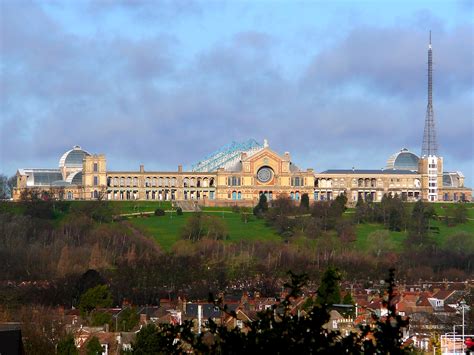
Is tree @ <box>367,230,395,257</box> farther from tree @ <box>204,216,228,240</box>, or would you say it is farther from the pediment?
the pediment

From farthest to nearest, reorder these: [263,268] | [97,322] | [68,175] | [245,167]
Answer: [68,175], [245,167], [263,268], [97,322]

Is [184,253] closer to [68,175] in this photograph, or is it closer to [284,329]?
[68,175]

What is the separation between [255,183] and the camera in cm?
18550

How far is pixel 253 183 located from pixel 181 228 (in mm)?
39404

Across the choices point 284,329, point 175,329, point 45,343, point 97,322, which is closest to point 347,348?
point 284,329

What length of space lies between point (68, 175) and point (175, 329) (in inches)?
6832

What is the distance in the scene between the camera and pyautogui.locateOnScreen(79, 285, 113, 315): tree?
86062 millimetres

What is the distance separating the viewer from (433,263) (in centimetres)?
12169

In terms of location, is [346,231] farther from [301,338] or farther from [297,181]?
[301,338]

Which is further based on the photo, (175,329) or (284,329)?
(175,329)

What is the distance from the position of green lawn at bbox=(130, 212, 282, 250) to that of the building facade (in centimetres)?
1932

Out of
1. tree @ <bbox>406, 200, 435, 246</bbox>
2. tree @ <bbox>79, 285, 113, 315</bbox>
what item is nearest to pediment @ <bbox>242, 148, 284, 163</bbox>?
tree @ <bbox>406, 200, 435, 246</bbox>

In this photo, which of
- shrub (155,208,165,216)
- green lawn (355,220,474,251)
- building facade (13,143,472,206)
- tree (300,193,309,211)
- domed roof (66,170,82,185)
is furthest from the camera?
domed roof (66,170,82,185)


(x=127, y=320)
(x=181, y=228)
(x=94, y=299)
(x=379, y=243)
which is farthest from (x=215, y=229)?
(x=127, y=320)
